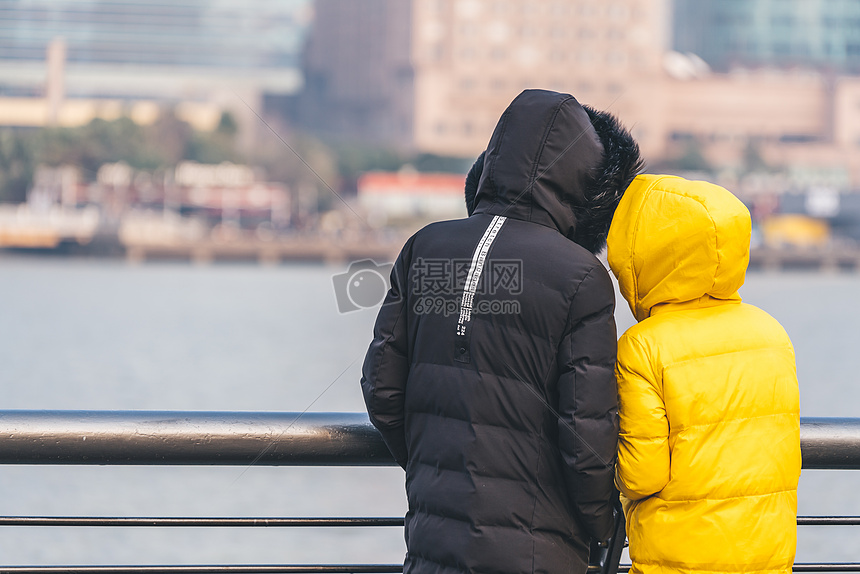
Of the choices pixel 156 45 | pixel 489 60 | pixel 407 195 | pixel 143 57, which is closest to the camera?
pixel 407 195

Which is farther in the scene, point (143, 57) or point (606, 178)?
point (143, 57)

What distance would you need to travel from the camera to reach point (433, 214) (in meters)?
53.2

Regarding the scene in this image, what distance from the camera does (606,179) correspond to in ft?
4.95

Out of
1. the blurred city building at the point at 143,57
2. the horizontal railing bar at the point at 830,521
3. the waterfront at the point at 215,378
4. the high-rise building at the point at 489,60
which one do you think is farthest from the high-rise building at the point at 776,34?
the horizontal railing bar at the point at 830,521

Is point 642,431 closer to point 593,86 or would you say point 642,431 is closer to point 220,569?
point 220,569

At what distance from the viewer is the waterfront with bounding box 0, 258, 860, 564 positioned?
9789 millimetres

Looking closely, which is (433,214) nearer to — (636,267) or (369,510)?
(369,510)

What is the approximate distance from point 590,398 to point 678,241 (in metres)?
0.27

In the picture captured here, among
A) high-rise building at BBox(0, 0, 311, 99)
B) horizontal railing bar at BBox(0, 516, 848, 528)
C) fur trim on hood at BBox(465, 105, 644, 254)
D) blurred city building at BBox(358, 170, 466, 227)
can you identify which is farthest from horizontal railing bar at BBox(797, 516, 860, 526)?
high-rise building at BBox(0, 0, 311, 99)

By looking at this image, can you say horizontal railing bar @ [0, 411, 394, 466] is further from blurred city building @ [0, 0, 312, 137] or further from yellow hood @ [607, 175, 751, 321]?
blurred city building @ [0, 0, 312, 137]

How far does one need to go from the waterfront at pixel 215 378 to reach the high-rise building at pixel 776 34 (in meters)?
19.8

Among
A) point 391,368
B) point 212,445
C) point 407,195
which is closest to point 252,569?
point 212,445

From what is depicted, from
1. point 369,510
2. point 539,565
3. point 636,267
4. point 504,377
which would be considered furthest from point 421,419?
point 369,510

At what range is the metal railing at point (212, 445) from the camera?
1.45 metres
